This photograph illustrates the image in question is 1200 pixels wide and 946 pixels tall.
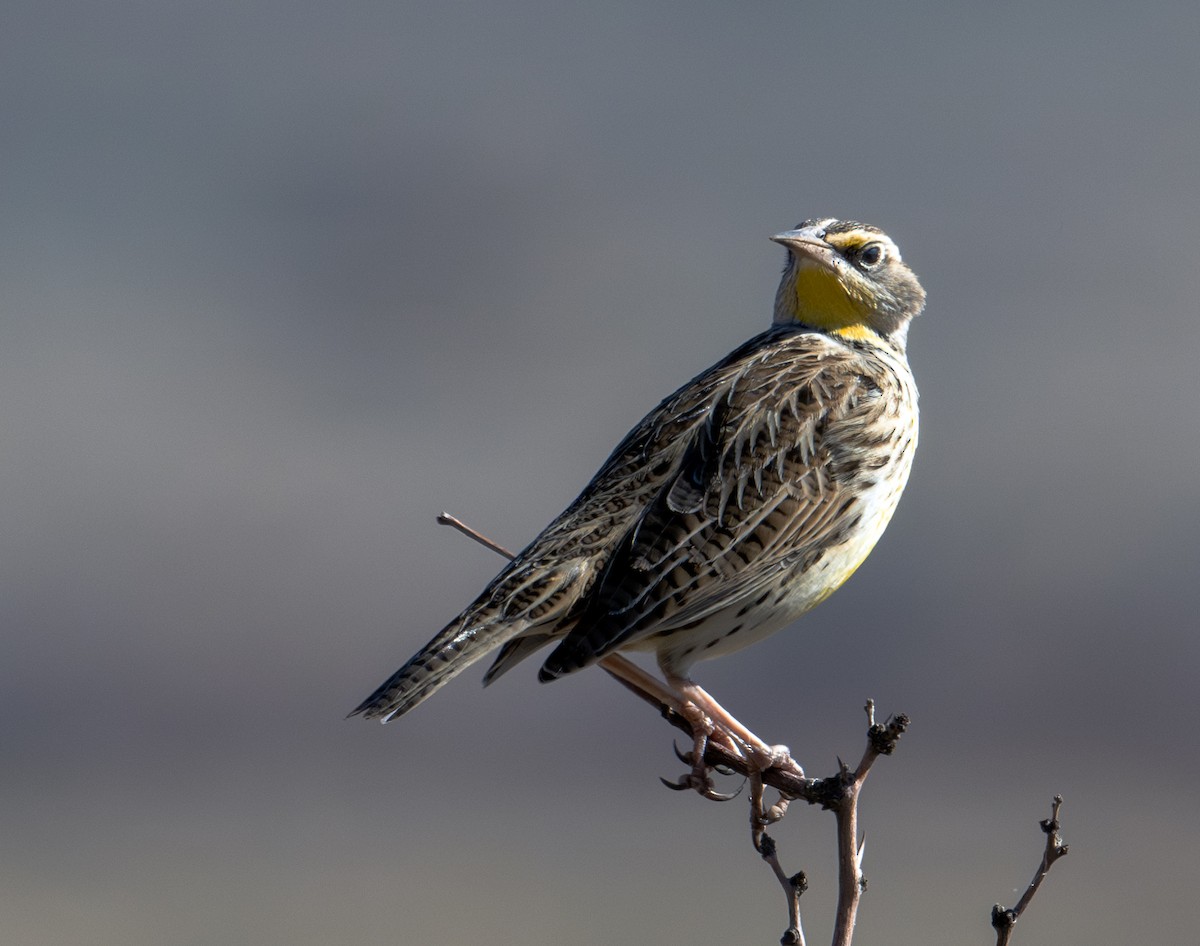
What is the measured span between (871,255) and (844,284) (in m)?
0.14

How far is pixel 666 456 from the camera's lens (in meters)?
3.69

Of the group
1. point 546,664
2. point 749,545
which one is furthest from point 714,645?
point 546,664

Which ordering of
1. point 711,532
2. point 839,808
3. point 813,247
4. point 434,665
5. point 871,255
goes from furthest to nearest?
point 871,255 → point 813,247 → point 711,532 → point 434,665 → point 839,808

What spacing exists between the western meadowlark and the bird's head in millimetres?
130

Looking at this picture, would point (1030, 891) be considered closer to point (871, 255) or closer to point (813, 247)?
point (813, 247)

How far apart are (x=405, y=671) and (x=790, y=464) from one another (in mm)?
1045

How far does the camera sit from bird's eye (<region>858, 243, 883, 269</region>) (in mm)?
4211

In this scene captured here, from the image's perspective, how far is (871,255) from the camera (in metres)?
4.23

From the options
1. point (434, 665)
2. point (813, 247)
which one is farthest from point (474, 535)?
point (813, 247)

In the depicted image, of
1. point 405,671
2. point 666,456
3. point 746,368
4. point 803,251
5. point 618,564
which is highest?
point 803,251

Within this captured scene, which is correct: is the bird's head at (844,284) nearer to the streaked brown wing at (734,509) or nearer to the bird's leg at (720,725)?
the streaked brown wing at (734,509)

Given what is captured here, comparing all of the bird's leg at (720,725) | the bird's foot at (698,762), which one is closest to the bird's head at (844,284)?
the bird's leg at (720,725)

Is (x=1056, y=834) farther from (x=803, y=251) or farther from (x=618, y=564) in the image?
(x=803, y=251)

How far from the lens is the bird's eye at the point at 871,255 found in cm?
421
